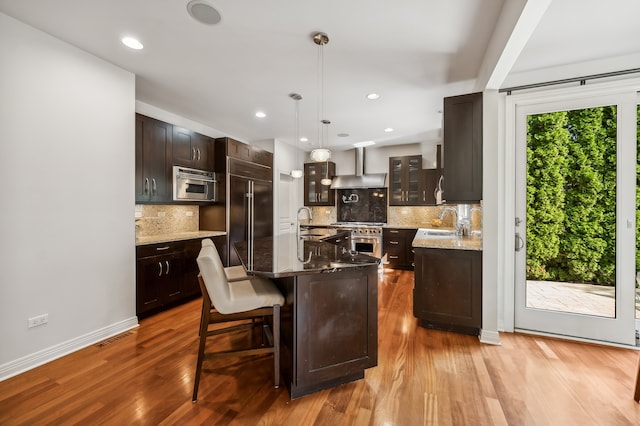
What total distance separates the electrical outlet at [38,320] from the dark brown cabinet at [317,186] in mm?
5056

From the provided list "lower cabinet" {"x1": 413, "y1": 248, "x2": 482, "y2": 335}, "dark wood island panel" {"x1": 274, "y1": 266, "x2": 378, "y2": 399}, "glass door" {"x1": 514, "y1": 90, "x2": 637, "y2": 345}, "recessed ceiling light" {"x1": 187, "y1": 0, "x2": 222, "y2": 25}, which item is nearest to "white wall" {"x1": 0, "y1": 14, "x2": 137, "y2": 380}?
"recessed ceiling light" {"x1": 187, "y1": 0, "x2": 222, "y2": 25}

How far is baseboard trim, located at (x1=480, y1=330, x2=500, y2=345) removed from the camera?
8.30 ft

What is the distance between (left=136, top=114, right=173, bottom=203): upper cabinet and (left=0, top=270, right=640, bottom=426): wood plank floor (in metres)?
1.72

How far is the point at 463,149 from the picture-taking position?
2736mm

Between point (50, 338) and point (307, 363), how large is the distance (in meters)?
2.22

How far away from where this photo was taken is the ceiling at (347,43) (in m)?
1.94

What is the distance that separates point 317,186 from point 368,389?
5185 mm

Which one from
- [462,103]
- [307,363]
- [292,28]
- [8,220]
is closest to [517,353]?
[307,363]

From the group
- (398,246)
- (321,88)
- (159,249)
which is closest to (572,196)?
(321,88)

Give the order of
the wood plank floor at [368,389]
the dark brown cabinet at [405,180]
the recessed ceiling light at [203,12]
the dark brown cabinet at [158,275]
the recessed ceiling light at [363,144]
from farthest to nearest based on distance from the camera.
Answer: the recessed ceiling light at [363,144]
the dark brown cabinet at [405,180]
the dark brown cabinet at [158,275]
the recessed ceiling light at [203,12]
the wood plank floor at [368,389]

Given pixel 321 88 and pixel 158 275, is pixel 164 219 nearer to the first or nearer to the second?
pixel 158 275

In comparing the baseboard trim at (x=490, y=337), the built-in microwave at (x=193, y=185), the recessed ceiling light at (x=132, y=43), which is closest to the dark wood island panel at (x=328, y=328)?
the baseboard trim at (x=490, y=337)

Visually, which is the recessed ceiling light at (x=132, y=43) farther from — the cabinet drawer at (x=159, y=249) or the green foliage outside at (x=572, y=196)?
the green foliage outside at (x=572, y=196)

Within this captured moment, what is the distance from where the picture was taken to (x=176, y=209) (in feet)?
13.8
